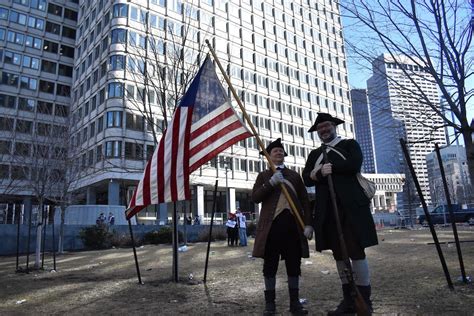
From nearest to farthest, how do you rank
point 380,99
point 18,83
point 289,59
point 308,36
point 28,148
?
point 380,99
point 28,148
point 18,83
point 289,59
point 308,36

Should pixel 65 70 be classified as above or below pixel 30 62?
above

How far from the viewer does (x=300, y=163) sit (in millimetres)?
59594

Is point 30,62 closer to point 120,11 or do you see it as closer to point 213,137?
point 120,11

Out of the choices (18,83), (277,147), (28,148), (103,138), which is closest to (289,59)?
(103,138)

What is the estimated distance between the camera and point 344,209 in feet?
13.1

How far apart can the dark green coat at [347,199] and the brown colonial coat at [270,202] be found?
31 cm

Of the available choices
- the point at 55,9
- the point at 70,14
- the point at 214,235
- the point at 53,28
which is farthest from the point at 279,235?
the point at 70,14

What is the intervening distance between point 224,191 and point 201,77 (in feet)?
151

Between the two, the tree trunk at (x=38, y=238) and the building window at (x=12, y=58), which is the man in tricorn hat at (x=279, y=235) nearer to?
the tree trunk at (x=38, y=238)

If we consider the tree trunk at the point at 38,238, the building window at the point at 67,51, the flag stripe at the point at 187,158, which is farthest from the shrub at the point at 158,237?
the building window at the point at 67,51

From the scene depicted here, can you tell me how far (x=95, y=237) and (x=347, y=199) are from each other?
61.5ft

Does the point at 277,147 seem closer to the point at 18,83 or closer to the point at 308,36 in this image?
the point at 18,83

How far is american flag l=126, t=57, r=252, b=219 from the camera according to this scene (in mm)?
6160

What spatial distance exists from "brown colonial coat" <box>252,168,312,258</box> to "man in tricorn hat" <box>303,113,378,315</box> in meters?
0.31
